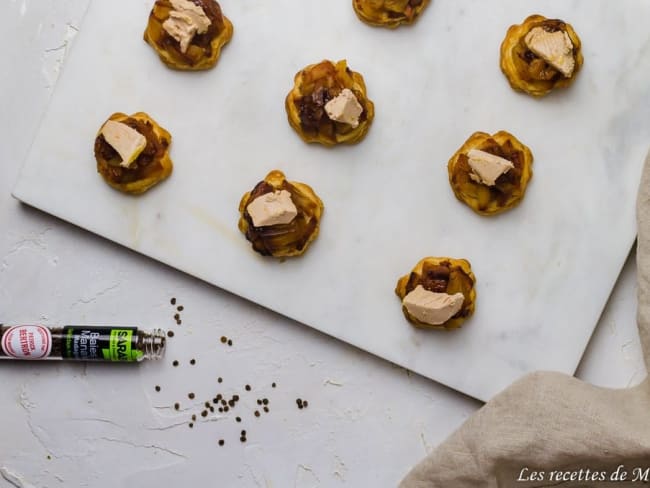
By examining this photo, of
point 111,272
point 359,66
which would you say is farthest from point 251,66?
point 111,272

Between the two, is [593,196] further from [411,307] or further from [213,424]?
[213,424]

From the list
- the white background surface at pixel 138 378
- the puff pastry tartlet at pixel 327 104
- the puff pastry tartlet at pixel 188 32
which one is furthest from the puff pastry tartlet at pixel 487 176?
the puff pastry tartlet at pixel 188 32

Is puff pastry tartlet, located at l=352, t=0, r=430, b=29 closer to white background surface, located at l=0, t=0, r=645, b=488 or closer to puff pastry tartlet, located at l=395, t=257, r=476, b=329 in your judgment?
puff pastry tartlet, located at l=395, t=257, r=476, b=329

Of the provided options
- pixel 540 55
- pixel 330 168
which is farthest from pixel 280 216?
pixel 540 55

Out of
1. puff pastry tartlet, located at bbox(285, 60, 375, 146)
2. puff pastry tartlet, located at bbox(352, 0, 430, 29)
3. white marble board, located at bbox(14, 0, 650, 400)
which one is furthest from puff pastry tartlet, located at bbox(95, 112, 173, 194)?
puff pastry tartlet, located at bbox(352, 0, 430, 29)

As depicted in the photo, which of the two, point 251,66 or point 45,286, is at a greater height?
point 251,66

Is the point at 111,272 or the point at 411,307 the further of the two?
the point at 111,272

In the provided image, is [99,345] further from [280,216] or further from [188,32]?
[188,32]
